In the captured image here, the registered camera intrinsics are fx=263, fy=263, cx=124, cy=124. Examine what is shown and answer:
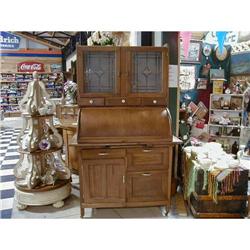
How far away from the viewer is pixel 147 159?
2.70 m

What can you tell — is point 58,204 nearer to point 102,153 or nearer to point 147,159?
point 102,153

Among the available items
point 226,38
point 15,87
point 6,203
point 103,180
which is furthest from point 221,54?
point 15,87

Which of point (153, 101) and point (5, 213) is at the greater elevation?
point (153, 101)

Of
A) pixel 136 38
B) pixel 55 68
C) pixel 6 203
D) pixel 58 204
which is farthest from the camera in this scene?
pixel 55 68

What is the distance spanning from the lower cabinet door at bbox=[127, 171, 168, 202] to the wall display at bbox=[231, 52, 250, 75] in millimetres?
3517

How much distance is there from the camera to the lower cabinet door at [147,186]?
8.92 ft

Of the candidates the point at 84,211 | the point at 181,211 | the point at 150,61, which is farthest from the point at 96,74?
the point at 181,211

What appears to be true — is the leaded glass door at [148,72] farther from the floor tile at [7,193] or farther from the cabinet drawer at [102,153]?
the floor tile at [7,193]

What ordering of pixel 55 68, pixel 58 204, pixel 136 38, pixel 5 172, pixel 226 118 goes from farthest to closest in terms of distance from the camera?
pixel 55 68, pixel 226 118, pixel 5 172, pixel 136 38, pixel 58 204

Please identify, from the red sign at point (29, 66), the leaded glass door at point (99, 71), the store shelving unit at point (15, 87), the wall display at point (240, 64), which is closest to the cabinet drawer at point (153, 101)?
the leaded glass door at point (99, 71)

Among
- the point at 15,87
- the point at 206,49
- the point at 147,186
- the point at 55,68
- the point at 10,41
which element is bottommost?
the point at 147,186

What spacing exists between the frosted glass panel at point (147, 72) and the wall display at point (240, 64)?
3.11 meters

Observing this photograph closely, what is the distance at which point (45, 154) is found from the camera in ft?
10.4

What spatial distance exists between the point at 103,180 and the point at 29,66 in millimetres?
11495
